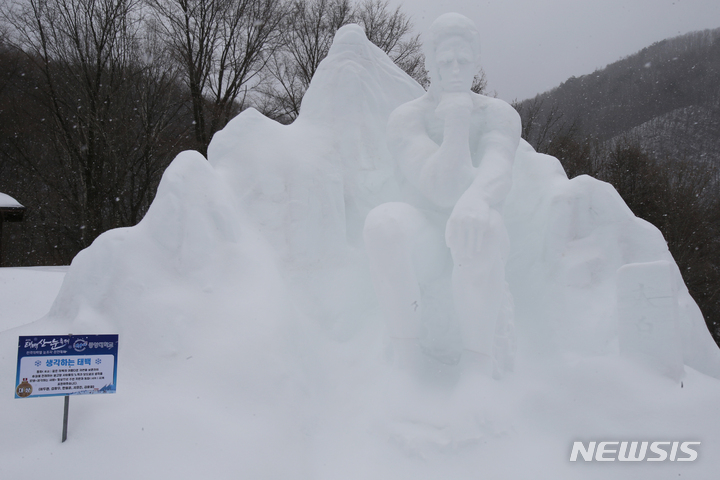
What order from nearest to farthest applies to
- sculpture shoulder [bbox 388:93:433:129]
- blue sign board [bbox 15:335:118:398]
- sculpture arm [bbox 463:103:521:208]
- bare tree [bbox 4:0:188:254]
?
1. blue sign board [bbox 15:335:118:398]
2. sculpture arm [bbox 463:103:521:208]
3. sculpture shoulder [bbox 388:93:433:129]
4. bare tree [bbox 4:0:188:254]

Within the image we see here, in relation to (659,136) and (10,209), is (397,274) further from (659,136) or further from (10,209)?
(659,136)

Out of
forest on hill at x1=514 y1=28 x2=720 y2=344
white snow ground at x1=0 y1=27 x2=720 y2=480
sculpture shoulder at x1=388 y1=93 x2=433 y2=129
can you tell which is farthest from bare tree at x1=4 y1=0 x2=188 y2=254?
forest on hill at x1=514 y1=28 x2=720 y2=344

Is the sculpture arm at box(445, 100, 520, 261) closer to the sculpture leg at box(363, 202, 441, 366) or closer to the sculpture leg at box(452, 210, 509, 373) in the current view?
the sculpture leg at box(452, 210, 509, 373)

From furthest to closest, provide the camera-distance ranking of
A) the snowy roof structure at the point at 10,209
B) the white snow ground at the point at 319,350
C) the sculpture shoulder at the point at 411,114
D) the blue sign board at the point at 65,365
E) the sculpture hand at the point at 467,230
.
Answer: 1. the snowy roof structure at the point at 10,209
2. the sculpture shoulder at the point at 411,114
3. the sculpture hand at the point at 467,230
4. the white snow ground at the point at 319,350
5. the blue sign board at the point at 65,365

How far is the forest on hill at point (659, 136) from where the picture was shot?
11.4 metres

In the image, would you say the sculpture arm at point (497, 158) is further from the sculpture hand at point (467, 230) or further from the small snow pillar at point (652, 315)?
the small snow pillar at point (652, 315)

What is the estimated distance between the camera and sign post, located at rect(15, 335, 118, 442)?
2.01 m

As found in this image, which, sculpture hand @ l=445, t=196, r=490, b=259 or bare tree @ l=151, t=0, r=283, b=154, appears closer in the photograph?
sculpture hand @ l=445, t=196, r=490, b=259

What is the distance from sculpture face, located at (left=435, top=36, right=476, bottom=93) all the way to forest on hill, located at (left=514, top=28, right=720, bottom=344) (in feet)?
33.8

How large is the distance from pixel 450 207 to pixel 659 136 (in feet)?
48.0

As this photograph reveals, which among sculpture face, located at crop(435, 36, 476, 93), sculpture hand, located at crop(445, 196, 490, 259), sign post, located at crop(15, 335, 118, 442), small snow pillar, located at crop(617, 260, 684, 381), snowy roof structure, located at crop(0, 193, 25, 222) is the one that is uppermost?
sculpture face, located at crop(435, 36, 476, 93)

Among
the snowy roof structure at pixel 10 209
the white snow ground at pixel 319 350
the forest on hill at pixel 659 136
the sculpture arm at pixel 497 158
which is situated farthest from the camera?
the forest on hill at pixel 659 136

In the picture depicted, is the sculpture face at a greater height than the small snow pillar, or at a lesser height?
greater

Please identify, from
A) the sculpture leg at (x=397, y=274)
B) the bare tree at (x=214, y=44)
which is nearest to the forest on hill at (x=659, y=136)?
the bare tree at (x=214, y=44)
